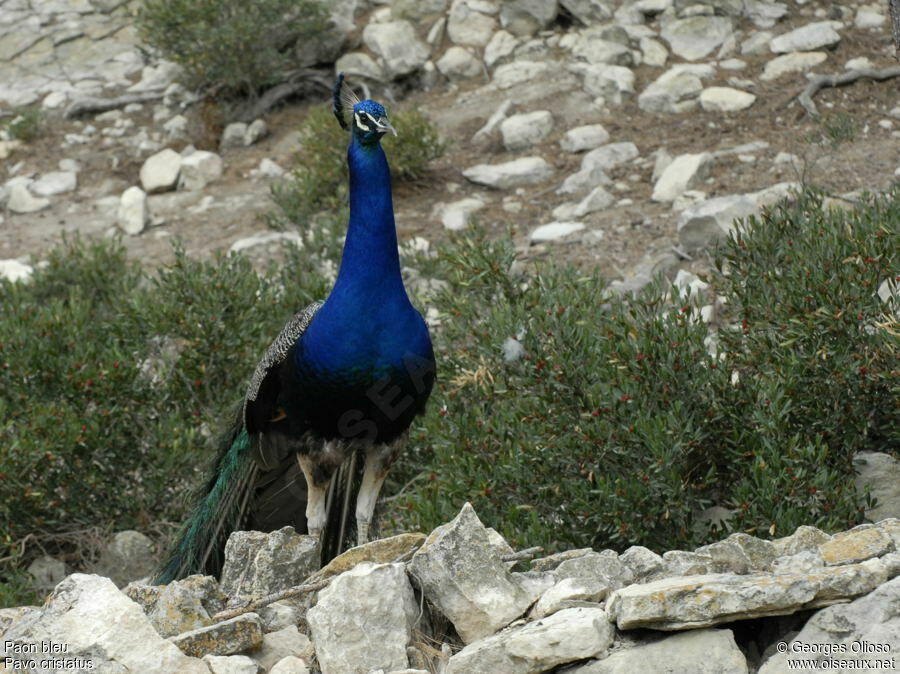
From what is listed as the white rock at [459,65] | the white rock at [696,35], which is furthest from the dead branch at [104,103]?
the white rock at [696,35]

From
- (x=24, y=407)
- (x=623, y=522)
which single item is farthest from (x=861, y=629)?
(x=24, y=407)

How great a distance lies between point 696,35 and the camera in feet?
34.6

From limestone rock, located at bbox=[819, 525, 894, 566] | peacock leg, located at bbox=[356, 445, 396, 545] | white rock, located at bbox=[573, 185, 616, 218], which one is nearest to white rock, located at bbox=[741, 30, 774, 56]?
white rock, located at bbox=[573, 185, 616, 218]

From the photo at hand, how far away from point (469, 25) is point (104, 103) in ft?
14.2

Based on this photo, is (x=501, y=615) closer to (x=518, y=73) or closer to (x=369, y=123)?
(x=369, y=123)

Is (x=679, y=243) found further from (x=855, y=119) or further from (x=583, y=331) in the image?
(x=583, y=331)

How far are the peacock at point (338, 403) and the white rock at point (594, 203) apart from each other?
4183 mm

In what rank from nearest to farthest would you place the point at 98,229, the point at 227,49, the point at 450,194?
the point at 450,194, the point at 98,229, the point at 227,49

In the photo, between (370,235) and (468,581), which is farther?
(370,235)

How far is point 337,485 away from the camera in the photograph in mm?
4863

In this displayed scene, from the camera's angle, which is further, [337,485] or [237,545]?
[337,485]

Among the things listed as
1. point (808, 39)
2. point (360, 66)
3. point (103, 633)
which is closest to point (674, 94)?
point (808, 39)

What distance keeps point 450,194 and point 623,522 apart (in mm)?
5729

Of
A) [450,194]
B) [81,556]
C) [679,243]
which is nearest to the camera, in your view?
[81,556]
